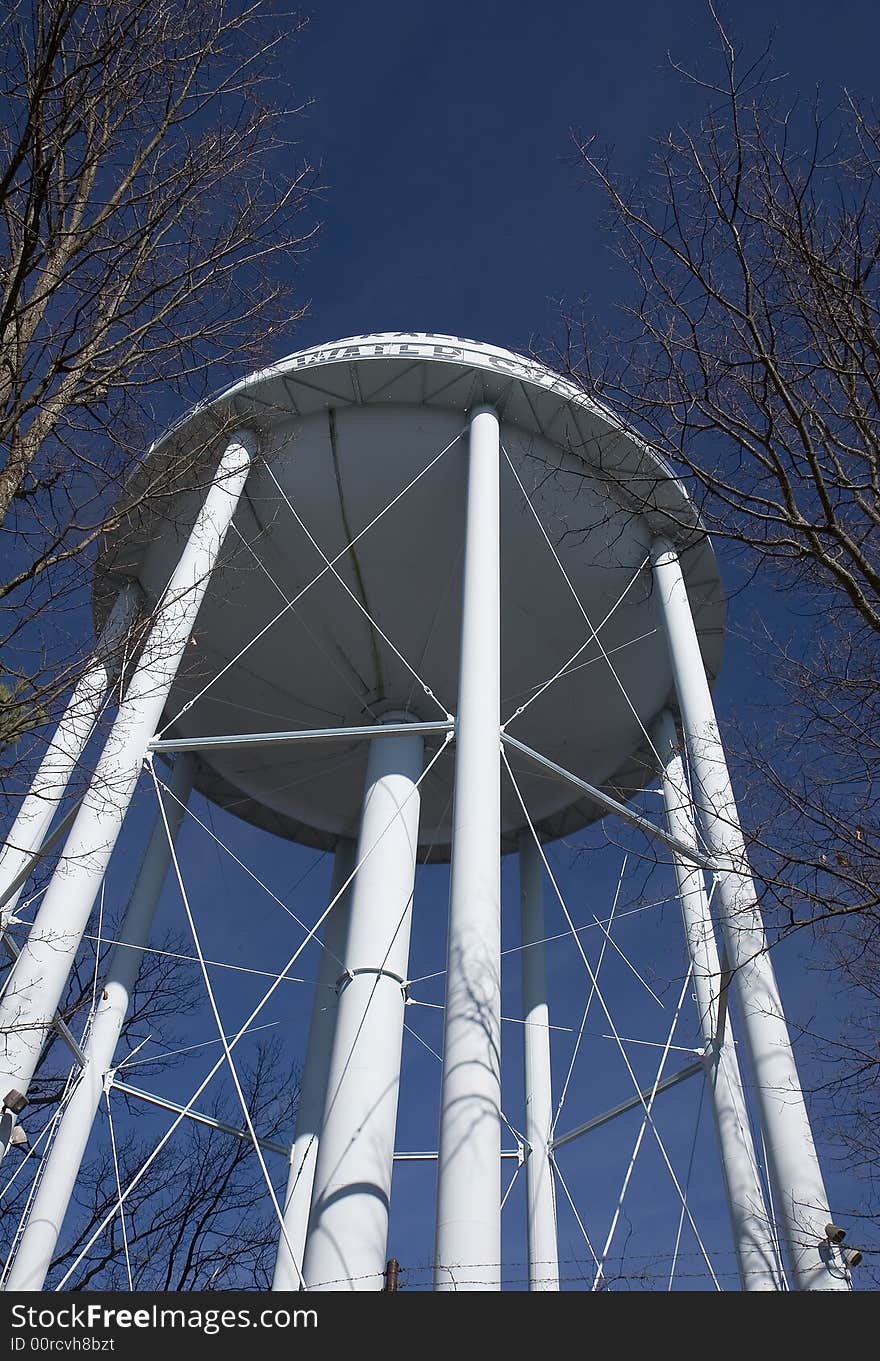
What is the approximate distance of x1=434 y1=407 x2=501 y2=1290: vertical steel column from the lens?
6.04 meters

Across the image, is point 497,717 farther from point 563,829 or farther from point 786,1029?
point 563,829

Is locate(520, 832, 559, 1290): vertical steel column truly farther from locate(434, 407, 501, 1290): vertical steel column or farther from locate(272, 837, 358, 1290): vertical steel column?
locate(434, 407, 501, 1290): vertical steel column

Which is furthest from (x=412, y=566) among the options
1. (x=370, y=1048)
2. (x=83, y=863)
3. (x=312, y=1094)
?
(x=312, y=1094)

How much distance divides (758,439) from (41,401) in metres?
3.29

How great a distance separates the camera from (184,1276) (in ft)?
57.8

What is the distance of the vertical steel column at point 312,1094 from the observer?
1138cm

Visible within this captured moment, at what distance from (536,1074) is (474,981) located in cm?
643

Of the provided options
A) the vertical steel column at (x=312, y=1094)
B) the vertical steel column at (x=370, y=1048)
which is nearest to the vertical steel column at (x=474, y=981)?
the vertical steel column at (x=370, y=1048)

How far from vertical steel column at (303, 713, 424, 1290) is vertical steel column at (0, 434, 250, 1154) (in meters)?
2.38

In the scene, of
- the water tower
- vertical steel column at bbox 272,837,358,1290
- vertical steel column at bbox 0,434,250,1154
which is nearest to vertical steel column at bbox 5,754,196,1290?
the water tower

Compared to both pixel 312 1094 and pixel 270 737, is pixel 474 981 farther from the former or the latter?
pixel 312 1094

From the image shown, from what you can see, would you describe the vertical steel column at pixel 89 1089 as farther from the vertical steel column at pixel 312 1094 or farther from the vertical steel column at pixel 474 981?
the vertical steel column at pixel 474 981

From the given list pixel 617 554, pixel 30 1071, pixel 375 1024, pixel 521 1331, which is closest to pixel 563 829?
pixel 617 554

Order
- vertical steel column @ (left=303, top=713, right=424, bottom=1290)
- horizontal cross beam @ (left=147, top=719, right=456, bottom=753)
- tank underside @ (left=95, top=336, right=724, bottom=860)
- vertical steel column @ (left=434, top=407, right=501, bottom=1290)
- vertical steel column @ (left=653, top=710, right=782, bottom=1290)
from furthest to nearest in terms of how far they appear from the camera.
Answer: tank underside @ (left=95, top=336, right=724, bottom=860)
horizontal cross beam @ (left=147, top=719, right=456, bottom=753)
vertical steel column @ (left=653, top=710, right=782, bottom=1290)
vertical steel column @ (left=303, top=713, right=424, bottom=1290)
vertical steel column @ (left=434, top=407, right=501, bottom=1290)
